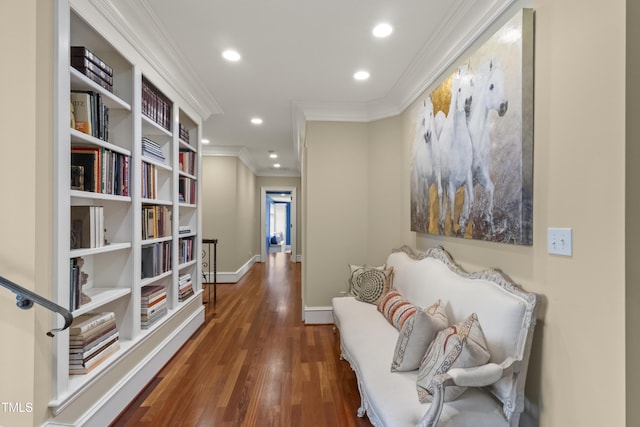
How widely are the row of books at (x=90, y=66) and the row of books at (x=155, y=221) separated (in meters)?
0.94

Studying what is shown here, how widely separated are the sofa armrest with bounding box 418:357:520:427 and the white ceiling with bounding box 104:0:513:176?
1.86 m

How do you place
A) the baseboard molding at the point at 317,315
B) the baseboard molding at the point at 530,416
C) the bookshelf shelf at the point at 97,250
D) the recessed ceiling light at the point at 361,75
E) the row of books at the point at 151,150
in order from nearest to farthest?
the baseboard molding at the point at 530,416 → the bookshelf shelf at the point at 97,250 → the row of books at the point at 151,150 → the recessed ceiling light at the point at 361,75 → the baseboard molding at the point at 317,315

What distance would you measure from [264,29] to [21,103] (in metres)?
1.45

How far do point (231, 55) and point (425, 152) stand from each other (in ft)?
5.92

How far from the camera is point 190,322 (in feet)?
9.87

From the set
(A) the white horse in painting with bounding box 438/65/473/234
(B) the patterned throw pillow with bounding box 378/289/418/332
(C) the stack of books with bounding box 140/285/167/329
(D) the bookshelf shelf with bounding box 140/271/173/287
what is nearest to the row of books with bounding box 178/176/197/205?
(D) the bookshelf shelf with bounding box 140/271/173/287

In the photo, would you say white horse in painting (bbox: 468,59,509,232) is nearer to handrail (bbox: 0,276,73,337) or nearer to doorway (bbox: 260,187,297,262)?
handrail (bbox: 0,276,73,337)

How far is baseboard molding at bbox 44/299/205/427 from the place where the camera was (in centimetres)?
157

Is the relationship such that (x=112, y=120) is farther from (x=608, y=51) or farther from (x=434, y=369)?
(x=608, y=51)

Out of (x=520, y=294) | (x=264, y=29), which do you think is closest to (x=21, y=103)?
(x=264, y=29)

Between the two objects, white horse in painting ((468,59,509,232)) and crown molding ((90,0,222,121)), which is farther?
A: crown molding ((90,0,222,121))

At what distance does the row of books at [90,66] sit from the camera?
1.63m

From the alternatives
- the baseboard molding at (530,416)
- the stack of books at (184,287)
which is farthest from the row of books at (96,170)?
the baseboard molding at (530,416)

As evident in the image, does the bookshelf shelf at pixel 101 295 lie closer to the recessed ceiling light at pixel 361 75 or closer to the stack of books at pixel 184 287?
the stack of books at pixel 184 287
